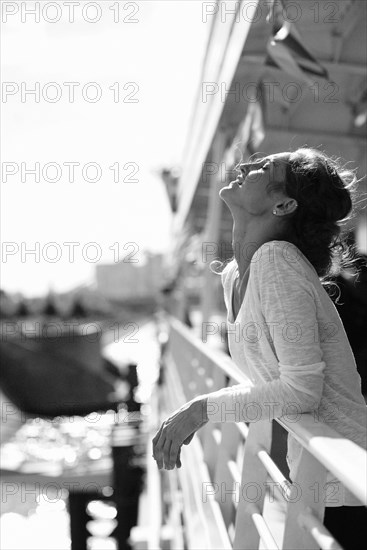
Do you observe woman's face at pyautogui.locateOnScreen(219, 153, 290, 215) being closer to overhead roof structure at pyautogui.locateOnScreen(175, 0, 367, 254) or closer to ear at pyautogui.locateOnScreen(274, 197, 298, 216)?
ear at pyautogui.locateOnScreen(274, 197, 298, 216)

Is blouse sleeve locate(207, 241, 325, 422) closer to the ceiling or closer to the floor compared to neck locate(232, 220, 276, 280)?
closer to the floor

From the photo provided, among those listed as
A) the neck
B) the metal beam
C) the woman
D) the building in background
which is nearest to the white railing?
the woman

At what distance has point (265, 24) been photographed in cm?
344

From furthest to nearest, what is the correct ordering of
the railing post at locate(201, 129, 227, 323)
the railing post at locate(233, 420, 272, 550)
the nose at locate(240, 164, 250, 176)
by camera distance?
the railing post at locate(201, 129, 227, 323) → the railing post at locate(233, 420, 272, 550) → the nose at locate(240, 164, 250, 176)

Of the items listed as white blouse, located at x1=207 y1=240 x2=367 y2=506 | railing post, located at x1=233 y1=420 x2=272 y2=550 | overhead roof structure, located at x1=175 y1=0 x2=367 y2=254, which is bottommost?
railing post, located at x1=233 y1=420 x2=272 y2=550

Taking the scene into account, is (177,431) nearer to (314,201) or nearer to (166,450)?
(166,450)

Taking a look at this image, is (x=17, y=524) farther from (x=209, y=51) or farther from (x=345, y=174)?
(x=345, y=174)

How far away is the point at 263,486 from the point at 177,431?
0.55 metres

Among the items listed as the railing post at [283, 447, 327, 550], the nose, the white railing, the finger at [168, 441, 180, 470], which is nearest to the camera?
the white railing

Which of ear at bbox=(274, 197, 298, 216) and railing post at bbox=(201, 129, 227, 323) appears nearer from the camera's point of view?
ear at bbox=(274, 197, 298, 216)

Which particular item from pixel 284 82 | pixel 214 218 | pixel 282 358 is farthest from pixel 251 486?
pixel 214 218

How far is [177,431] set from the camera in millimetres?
1524

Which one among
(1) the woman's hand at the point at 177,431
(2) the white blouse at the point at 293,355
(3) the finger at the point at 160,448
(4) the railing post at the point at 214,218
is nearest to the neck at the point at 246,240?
(2) the white blouse at the point at 293,355

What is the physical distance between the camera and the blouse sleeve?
4.54ft
